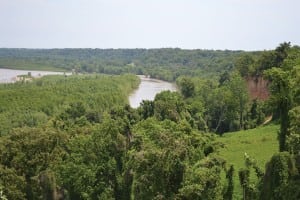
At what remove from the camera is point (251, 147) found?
51938 millimetres

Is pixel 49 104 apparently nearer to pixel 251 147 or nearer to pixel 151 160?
pixel 251 147

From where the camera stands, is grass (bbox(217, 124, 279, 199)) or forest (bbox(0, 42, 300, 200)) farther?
grass (bbox(217, 124, 279, 199))

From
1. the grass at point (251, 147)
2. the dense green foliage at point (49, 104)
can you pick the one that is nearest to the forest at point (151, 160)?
the grass at point (251, 147)

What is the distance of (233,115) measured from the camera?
76312 millimetres

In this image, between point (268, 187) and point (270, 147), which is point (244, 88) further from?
point (268, 187)

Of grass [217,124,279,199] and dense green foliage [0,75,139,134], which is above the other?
grass [217,124,279,199]

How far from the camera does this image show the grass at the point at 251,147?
4489 cm

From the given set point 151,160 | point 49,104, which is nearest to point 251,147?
point 151,160

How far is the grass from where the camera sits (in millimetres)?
44894

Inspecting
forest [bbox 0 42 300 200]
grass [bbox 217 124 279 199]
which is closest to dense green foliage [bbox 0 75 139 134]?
forest [bbox 0 42 300 200]

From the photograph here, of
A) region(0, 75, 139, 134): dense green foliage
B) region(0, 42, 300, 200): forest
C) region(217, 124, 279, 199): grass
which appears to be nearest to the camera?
region(0, 42, 300, 200): forest

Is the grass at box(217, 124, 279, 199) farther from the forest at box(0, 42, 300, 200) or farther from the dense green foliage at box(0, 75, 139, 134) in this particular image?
the dense green foliage at box(0, 75, 139, 134)

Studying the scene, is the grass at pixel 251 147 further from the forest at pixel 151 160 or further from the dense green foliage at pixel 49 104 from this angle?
the dense green foliage at pixel 49 104

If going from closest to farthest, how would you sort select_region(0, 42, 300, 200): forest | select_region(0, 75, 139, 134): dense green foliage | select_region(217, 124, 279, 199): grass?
select_region(0, 42, 300, 200): forest, select_region(217, 124, 279, 199): grass, select_region(0, 75, 139, 134): dense green foliage
